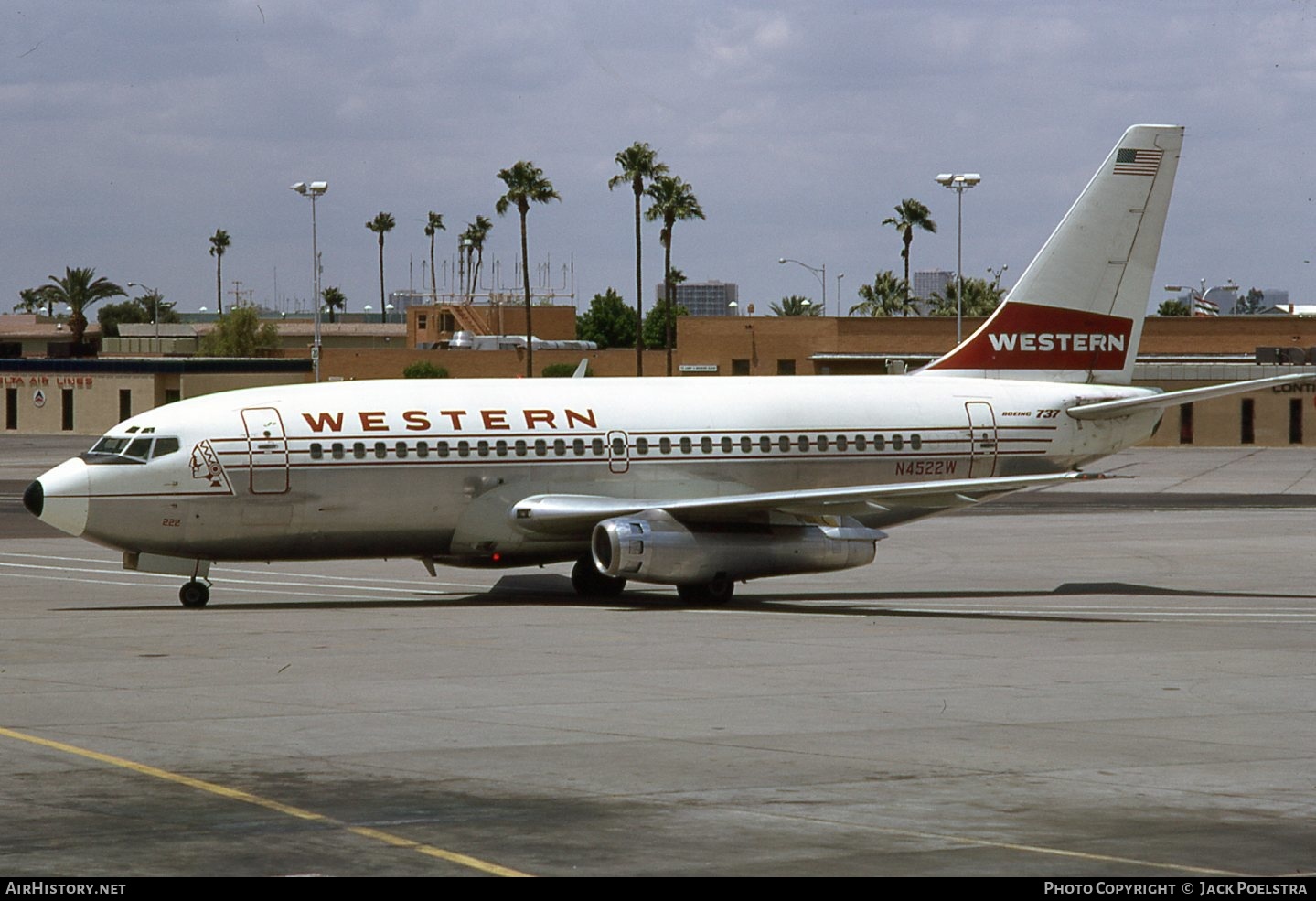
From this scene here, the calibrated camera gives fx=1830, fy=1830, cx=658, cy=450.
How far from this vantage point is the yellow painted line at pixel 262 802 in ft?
42.5

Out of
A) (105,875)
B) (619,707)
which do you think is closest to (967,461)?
(619,707)

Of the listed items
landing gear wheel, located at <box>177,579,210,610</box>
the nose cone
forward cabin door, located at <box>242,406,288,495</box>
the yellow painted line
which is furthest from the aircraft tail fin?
the yellow painted line

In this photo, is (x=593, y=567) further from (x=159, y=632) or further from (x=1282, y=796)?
(x=1282, y=796)

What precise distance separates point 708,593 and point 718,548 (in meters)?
0.94

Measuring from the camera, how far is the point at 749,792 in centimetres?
1569

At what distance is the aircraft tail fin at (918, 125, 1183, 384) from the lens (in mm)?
38656

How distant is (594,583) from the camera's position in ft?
115

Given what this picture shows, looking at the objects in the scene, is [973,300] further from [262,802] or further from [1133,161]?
[262,802]

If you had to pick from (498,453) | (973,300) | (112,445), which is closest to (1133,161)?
(498,453)

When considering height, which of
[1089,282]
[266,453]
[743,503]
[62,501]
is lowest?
[743,503]

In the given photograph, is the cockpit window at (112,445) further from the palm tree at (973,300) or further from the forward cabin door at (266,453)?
the palm tree at (973,300)

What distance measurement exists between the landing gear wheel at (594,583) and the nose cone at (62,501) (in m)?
9.21

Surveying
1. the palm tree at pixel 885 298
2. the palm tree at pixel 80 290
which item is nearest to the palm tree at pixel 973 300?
the palm tree at pixel 885 298
